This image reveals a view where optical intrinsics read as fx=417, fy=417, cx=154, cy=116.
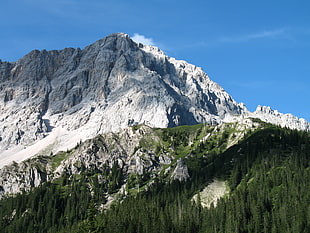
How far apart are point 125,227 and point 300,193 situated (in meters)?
71.7

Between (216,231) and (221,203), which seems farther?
(221,203)

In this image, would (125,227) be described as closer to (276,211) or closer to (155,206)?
(155,206)

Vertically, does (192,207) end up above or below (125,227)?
above

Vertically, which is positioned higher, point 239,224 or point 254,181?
point 254,181

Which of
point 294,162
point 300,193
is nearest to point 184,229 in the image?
point 300,193

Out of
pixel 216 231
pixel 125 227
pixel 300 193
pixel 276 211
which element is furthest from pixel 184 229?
pixel 300 193

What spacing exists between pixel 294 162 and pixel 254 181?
2096 centimetres

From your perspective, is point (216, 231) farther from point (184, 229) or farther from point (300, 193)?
point (300, 193)

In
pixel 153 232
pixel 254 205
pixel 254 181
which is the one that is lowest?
pixel 153 232

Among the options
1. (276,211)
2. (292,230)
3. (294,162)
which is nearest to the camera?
(292,230)

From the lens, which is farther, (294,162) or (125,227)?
(294,162)

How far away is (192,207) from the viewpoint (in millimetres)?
191375

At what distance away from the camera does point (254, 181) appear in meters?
199

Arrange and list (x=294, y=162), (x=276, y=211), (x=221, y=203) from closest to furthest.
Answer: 1. (x=276, y=211)
2. (x=221, y=203)
3. (x=294, y=162)
